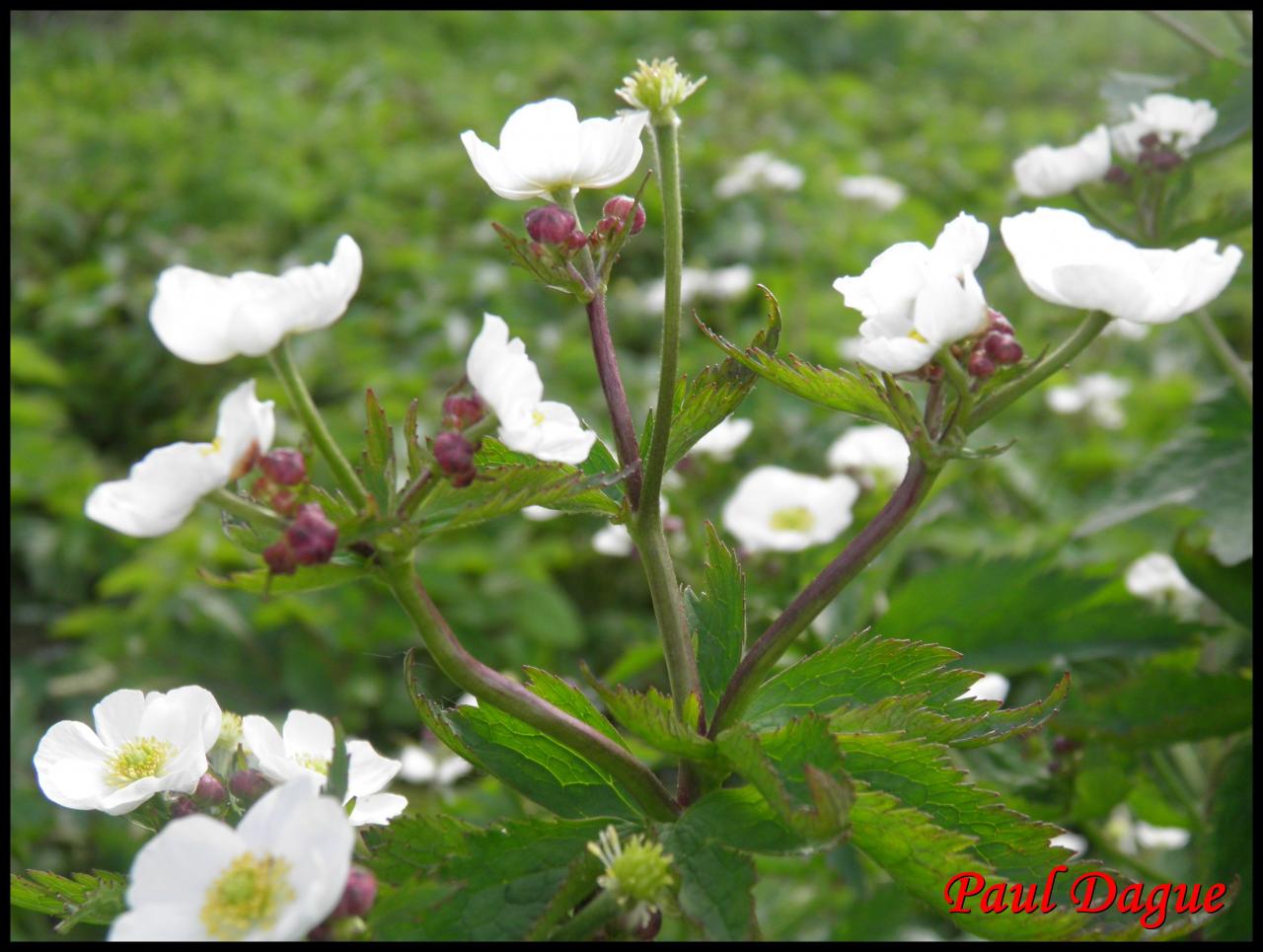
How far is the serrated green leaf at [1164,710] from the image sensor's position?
1563 mm

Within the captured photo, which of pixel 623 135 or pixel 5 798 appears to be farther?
pixel 5 798

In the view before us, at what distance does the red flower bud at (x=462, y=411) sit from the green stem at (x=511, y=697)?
109 mm

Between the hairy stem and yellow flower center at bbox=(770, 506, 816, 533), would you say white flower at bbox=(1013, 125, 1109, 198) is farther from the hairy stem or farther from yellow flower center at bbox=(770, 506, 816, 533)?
the hairy stem

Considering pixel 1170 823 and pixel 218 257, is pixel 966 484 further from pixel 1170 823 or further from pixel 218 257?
pixel 218 257

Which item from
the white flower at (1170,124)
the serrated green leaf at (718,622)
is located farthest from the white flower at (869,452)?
the serrated green leaf at (718,622)

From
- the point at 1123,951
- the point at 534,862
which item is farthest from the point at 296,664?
the point at 1123,951

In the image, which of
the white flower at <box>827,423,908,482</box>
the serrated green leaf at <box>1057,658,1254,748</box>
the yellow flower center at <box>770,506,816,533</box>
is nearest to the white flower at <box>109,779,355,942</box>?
the serrated green leaf at <box>1057,658,1254,748</box>

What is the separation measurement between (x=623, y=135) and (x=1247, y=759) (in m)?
1.31

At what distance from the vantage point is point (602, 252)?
38.0 inches

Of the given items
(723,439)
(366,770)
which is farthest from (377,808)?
(723,439)

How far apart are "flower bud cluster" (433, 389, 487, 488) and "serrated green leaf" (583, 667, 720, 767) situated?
0.58 ft

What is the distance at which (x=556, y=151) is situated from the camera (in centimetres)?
97

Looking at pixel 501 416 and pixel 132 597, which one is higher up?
pixel 501 416

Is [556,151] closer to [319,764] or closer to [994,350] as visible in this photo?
[994,350]
